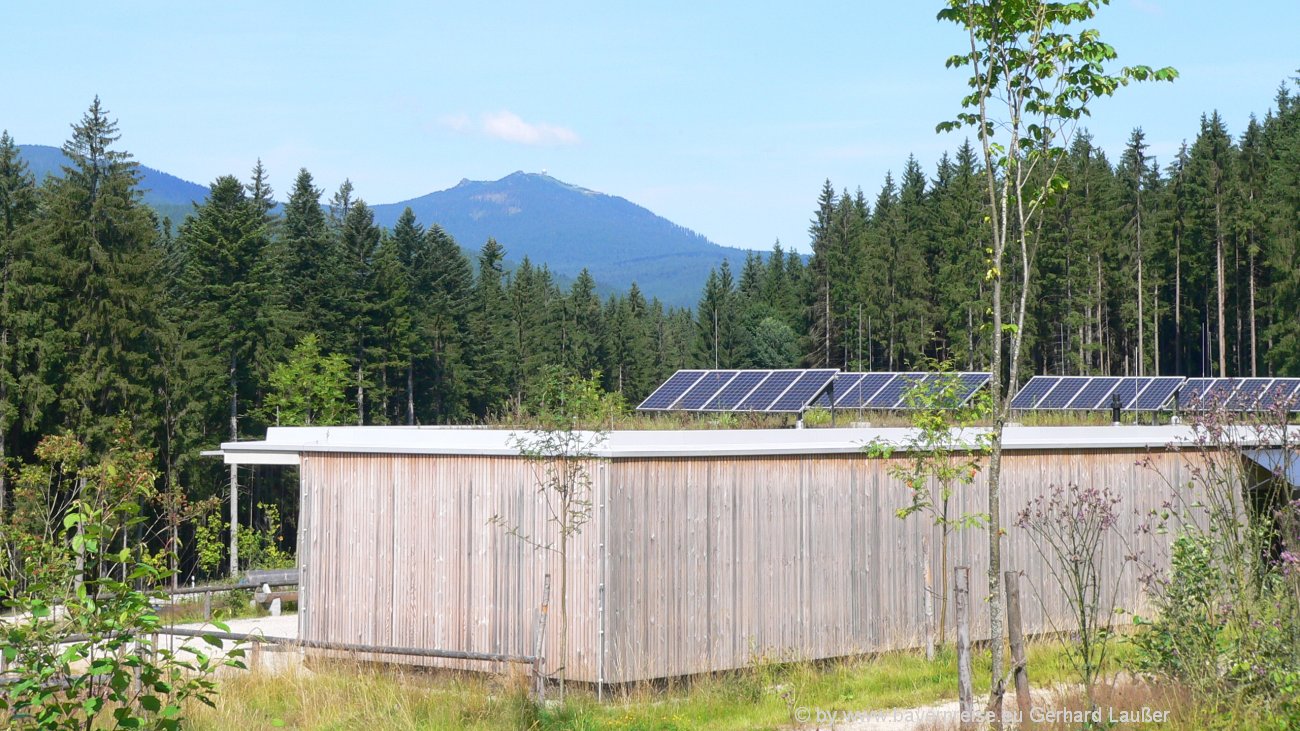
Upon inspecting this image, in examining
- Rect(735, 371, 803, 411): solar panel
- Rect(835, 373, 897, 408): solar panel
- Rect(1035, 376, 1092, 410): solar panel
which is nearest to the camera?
Rect(735, 371, 803, 411): solar panel

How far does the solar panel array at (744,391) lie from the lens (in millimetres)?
20797

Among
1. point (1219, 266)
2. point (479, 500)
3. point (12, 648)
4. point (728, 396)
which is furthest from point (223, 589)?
point (1219, 266)

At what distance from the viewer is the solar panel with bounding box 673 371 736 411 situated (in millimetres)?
22500

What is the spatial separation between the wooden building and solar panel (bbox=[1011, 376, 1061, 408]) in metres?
11.3

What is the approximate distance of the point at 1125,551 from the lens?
18.4m

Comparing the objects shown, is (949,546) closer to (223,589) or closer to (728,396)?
(728,396)

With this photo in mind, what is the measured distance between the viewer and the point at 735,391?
22672mm

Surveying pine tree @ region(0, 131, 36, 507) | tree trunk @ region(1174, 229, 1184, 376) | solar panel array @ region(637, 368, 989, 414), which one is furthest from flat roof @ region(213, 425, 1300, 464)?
tree trunk @ region(1174, 229, 1184, 376)

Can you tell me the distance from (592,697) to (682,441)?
10.4 ft

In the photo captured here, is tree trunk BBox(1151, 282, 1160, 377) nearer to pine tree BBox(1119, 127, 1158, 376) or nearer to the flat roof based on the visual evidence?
pine tree BBox(1119, 127, 1158, 376)

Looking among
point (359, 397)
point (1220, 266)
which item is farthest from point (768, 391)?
point (1220, 266)

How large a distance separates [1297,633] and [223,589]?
72.7ft

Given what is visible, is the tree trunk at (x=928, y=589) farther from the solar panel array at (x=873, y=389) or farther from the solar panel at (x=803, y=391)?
the solar panel array at (x=873, y=389)

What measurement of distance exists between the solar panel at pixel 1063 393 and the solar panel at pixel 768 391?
649 cm
